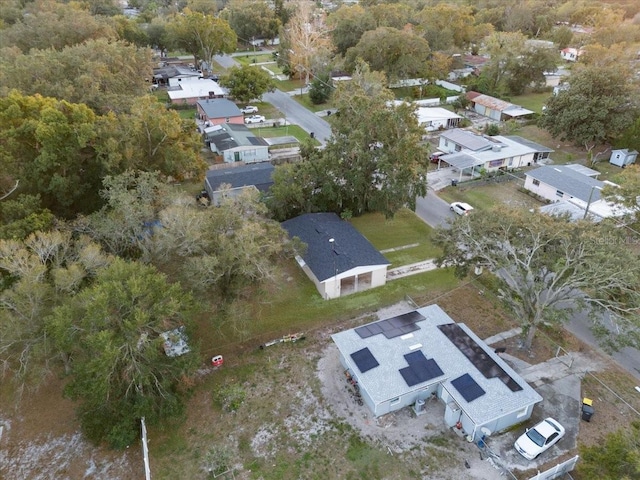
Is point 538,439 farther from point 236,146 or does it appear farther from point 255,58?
point 255,58

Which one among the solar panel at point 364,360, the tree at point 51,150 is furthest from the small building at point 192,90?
the solar panel at point 364,360

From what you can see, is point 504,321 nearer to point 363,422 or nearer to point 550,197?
point 363,422

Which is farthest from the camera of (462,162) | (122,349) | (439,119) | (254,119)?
(254,119)

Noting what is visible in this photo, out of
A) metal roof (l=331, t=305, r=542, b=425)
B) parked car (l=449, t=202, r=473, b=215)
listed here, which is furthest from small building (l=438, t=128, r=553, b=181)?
metal roof (l=331, t=305, r=542, b=425)

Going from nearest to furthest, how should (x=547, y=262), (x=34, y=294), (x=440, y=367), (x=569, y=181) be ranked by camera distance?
(x=34, y=294) → (x=440, y=367) → (x=547, y=262) → (x=569, y=181)

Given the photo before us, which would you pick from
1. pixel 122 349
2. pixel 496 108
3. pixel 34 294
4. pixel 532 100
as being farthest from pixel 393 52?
pixel 122 349

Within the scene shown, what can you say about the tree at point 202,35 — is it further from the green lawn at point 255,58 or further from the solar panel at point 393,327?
the solar panel at point 393,327
